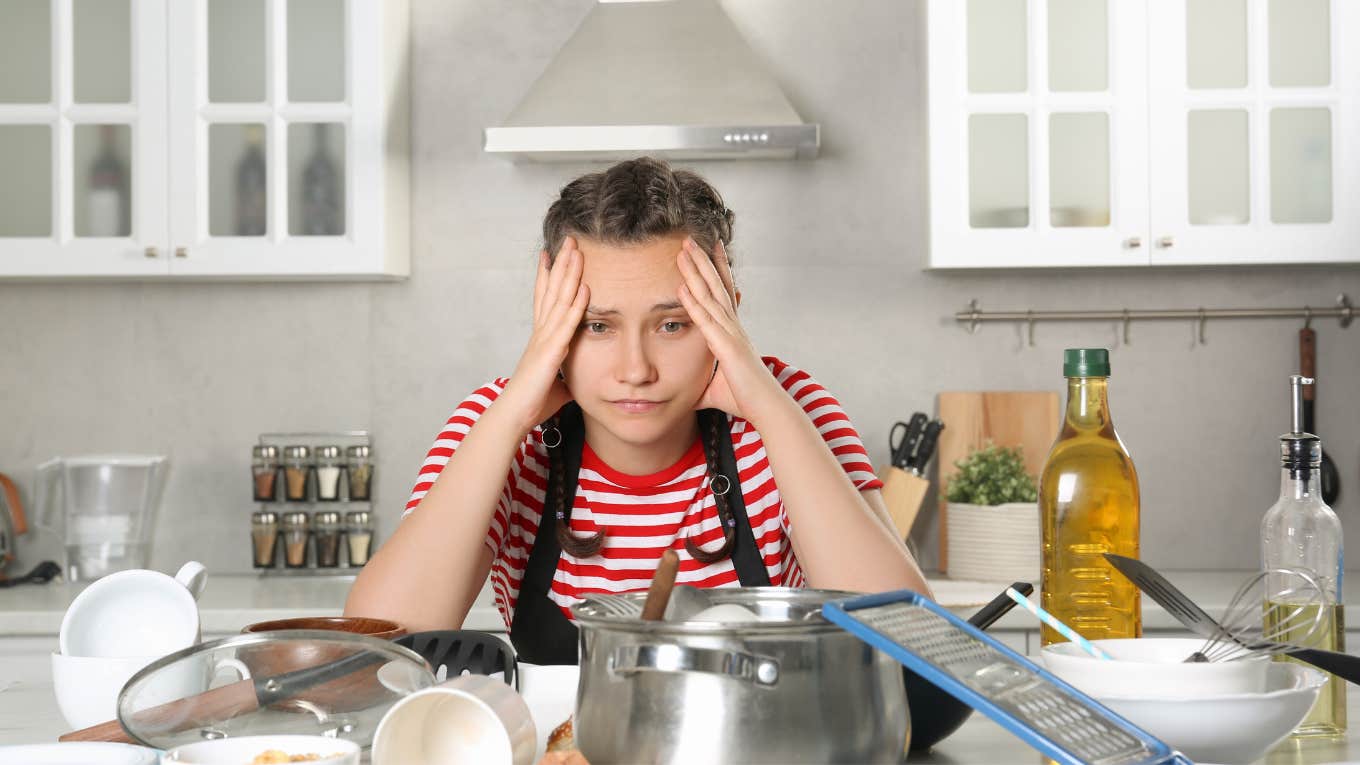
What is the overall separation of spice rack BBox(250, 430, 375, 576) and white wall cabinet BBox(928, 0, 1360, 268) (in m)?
1.32

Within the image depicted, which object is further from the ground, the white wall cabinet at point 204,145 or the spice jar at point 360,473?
the white wall cabinet at point 204,145

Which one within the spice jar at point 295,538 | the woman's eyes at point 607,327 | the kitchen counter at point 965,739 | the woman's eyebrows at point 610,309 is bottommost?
the spice jar at point 295,538

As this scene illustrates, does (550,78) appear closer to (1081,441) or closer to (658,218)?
(658,218)

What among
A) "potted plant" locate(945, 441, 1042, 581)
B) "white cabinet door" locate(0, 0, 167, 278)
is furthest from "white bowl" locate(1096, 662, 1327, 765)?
"white cabinet door" locate(0, 0, 167, 278)

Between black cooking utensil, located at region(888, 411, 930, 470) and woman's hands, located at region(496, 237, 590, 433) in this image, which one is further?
black cooking utensil, located at region(888, 411, 930, 470)

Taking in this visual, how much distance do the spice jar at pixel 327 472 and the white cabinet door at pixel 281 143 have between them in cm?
42

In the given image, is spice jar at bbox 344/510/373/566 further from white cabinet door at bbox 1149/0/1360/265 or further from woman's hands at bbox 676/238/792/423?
white cabinet door at bbox 1149/0/1360/265

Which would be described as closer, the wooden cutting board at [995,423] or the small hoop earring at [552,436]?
the small hoop earring at [552,436]

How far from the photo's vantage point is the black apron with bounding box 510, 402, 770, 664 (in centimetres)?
152

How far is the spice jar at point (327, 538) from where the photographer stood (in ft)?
9.16

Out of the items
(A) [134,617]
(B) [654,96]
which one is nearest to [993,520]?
(B) [654,96]

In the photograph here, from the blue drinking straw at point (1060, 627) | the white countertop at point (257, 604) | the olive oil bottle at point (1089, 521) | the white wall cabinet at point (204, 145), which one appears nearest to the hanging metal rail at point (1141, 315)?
the white countertop at point (257, 604)

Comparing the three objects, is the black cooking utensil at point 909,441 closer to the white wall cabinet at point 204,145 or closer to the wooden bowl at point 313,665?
the white wall cabinet at point 204,145

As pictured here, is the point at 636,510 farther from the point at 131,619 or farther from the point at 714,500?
the point at 131,619
